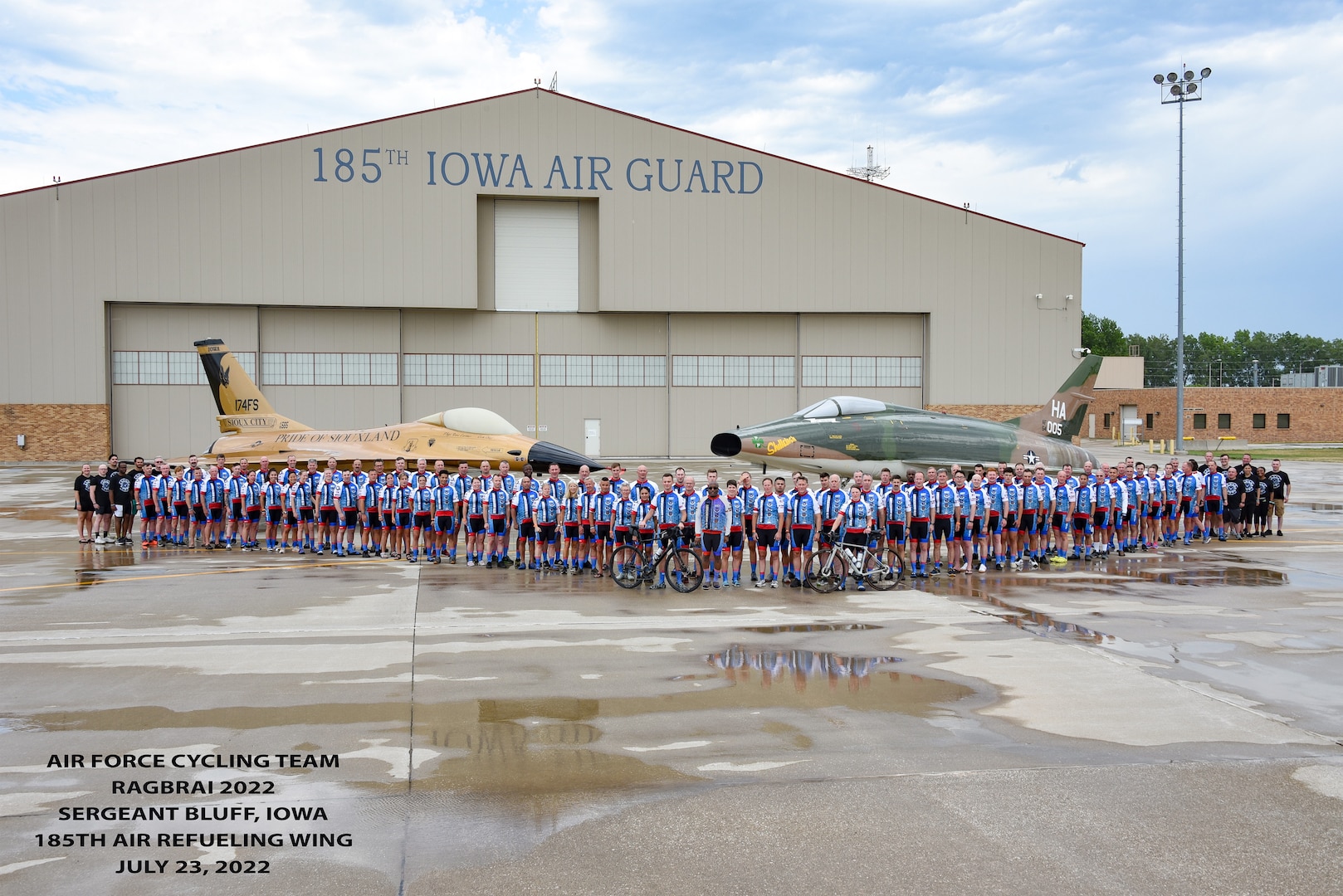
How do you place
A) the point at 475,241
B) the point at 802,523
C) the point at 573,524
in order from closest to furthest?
the point at 802,523 → the point at 573,524 → the point at 475,241

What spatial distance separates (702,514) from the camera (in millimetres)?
13031

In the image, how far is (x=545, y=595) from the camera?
39.9 feet

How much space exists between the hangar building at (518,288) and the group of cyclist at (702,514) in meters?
21.2

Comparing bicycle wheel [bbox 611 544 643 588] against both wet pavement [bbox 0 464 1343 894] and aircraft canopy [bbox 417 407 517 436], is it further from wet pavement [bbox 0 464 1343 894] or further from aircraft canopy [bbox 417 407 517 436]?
aircraft canopy [bbox 417 407 517 436]

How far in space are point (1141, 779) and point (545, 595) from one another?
7805 mm

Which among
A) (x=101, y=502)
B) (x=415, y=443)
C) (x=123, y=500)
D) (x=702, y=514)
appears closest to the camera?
(x=702, y=514)

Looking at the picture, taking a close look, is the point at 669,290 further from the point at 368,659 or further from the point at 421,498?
the point at 368,659

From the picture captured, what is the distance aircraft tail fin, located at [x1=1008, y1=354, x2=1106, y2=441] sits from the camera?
23203mm

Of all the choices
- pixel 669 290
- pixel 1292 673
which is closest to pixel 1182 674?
pixel 1292 673

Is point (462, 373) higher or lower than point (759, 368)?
lower

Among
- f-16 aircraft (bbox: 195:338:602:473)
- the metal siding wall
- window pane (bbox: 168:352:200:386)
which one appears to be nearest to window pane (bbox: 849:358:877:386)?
the metal siding wall

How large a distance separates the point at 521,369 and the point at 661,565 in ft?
90.4

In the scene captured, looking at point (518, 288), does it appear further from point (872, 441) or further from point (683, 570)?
point (683, 570)

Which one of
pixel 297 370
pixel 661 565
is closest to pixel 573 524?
pixel 661 565
